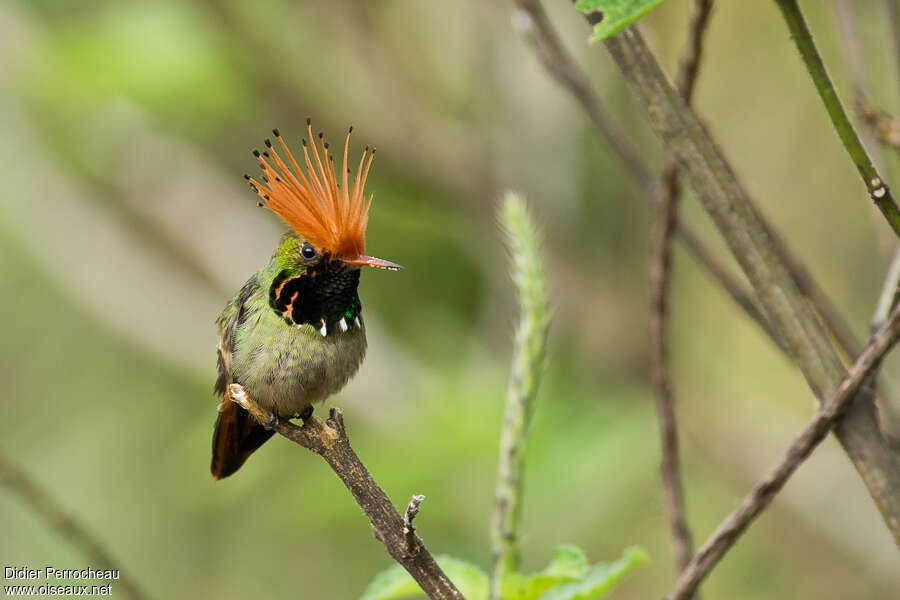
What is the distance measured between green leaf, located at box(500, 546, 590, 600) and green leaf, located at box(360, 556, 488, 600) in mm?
94

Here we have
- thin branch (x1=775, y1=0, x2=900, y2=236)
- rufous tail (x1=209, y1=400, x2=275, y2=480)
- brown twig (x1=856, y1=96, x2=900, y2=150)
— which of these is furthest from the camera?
rufous tail (x1=209, y1=400, x2=275, y2=480)

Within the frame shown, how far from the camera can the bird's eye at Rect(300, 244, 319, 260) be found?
2.27 m

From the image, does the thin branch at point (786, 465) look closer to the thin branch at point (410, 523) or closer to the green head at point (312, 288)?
the thin branch at point (410, 523)

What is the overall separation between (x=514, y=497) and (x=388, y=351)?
3278 millimetres

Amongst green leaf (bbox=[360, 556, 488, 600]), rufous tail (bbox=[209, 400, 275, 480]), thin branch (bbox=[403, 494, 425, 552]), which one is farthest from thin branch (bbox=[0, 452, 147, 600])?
thin branch (bbox=[403, 494, 425, 552])

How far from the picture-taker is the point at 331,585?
18.0 ft

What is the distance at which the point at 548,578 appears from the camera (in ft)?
5.48

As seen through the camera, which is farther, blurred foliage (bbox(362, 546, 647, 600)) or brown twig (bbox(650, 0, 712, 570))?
brown twig (bbox(650, 0, 712, 570))

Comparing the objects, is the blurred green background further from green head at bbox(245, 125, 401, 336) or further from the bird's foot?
the bird's foot

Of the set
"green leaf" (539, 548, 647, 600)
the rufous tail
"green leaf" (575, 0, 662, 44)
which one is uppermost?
the rufous tail

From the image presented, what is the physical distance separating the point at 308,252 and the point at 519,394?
0.83 m

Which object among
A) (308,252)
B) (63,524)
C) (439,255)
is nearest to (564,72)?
(308,252)

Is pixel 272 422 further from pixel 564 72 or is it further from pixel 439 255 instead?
pixel 439 255

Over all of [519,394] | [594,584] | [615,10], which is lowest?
[594,584]
